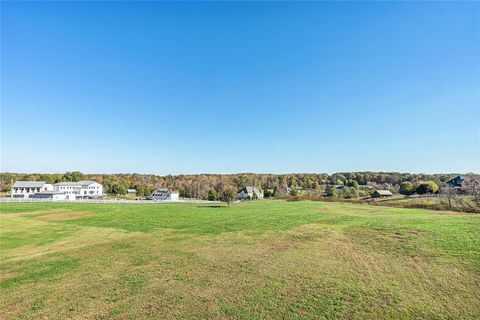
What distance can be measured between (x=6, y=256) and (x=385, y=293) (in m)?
20.9

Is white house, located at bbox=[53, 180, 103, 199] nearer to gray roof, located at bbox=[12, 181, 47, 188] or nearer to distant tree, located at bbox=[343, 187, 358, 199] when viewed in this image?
gray roof, located at bbox=[12, 181, 47, 188]

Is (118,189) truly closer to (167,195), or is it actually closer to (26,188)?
(167,195)

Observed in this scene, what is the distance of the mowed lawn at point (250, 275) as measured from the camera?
8.58m

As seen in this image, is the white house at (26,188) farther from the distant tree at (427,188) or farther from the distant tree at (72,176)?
the distant tree at (427,188)

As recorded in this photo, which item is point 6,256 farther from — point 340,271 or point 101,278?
point 340,271

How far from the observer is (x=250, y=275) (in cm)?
1170

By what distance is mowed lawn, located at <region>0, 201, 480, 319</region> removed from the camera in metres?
8.58

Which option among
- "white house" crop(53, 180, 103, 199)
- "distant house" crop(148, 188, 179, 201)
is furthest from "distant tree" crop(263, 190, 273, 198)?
"white house" crop(53, 180, 103, 199)

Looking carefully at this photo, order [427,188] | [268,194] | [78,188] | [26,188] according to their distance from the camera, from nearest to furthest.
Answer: [427,188]
[26,188]
[268,194]
[78,188]

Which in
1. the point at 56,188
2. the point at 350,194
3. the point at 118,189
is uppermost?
the point at 56,188

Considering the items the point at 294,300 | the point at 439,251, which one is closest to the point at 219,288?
the point at 294,300

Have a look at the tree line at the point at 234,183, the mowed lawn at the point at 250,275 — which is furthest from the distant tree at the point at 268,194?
the mowed lawn at the point at 250,275

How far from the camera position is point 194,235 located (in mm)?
21484

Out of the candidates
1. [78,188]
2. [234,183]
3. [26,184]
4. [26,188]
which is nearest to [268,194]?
[234,183]
